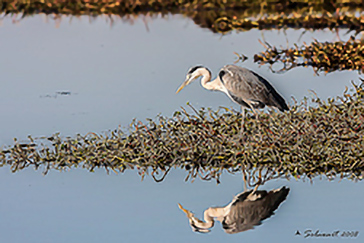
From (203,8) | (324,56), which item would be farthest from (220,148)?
(203,8)

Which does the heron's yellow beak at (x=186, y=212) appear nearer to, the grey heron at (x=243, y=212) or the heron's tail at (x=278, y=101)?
the grey heron at (x=243, y=212)

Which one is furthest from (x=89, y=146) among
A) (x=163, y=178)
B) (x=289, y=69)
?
(x=289, y=69)

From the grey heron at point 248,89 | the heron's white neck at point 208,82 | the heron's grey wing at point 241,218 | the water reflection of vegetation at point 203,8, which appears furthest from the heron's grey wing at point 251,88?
the water reflection of vegetation at point 203,8

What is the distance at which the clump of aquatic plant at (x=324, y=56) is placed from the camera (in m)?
11.1

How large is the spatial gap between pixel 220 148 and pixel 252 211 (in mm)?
1233

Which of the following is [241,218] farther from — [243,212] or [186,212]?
[186,212]

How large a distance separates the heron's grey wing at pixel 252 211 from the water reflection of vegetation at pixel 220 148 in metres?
0.60

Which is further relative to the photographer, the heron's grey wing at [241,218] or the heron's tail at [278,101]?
the heron's tail at [278,101]

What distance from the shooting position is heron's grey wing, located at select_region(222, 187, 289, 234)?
612cm

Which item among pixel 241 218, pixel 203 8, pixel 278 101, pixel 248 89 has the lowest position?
pixel 203 8

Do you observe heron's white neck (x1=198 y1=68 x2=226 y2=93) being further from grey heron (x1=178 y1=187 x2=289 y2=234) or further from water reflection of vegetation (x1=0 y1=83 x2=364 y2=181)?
grey heron (x1=178 y1=187 x2=289 y2=234)

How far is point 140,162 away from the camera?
7.45 m

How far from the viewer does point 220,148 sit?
747 centimetres

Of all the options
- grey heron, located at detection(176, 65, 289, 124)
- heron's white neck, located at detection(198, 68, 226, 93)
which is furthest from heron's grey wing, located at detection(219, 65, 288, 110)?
heron's white neck, located at detection(198, 68, 226, 93)
